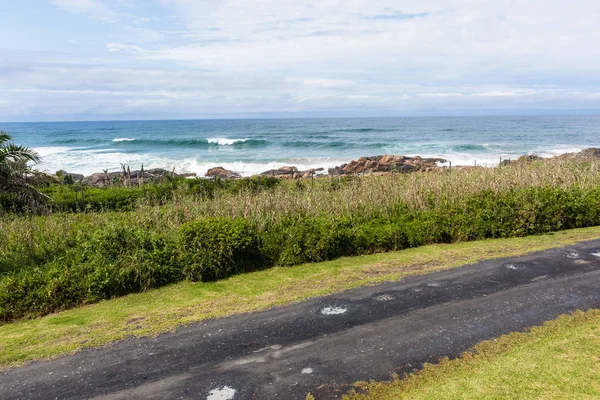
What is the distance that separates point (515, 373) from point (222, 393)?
317 cm

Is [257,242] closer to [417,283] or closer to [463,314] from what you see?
[417,283]

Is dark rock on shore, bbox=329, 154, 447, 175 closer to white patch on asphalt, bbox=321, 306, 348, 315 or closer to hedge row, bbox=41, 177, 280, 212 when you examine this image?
hedge row, bbox=41, 177, 280, 212

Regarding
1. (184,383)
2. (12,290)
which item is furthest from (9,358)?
(184,383)

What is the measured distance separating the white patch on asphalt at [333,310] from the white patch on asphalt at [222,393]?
2.15 metres

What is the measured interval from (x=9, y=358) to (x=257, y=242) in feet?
15.5

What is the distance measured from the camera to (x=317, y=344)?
554 cm

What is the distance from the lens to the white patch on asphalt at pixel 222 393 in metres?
4.54

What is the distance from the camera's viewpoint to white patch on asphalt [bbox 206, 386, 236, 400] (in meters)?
4.54

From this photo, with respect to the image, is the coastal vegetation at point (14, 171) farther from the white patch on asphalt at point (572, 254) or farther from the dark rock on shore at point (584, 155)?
the dark rock on shore at point (584, 155)

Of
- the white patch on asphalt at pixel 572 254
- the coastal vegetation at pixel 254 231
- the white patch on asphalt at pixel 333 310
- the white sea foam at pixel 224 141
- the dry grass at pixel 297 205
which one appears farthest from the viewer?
the white sea foam at pixel 224 141

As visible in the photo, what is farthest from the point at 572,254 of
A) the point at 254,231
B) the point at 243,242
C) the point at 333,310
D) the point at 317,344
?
the point at 243,242

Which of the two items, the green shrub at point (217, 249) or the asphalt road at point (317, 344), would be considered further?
the green shrub at point (217, 249)

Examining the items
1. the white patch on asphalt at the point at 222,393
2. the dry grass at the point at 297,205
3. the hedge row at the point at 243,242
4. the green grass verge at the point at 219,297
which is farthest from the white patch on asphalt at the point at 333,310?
the dry grass at the point at 297,205

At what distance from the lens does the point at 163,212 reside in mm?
10859
